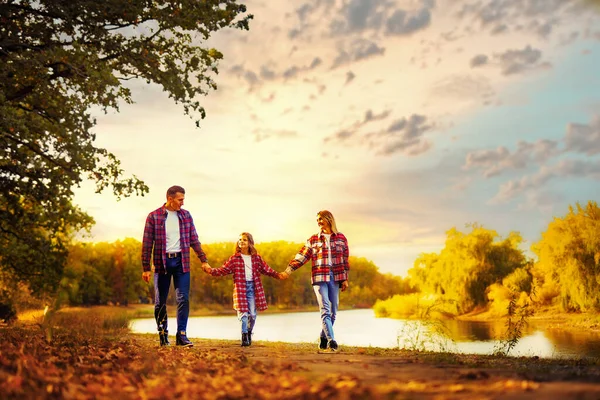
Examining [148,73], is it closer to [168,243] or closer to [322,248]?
[168,243]

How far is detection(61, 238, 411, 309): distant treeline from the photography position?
6931 centimetres

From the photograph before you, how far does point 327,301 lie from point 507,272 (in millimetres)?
31984

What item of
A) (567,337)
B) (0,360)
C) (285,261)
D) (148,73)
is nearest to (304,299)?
(285,261)

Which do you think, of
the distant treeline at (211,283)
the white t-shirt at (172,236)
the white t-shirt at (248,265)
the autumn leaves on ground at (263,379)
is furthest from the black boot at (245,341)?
the distant treeline at (211,283)

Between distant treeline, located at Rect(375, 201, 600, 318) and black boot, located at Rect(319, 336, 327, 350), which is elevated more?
distant treeline, located at Rect(375, 201, 600, 318)

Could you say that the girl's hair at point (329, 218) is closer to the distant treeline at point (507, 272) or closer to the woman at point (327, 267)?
the woman at point (327, 267)

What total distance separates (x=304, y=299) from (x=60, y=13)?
6969 cm

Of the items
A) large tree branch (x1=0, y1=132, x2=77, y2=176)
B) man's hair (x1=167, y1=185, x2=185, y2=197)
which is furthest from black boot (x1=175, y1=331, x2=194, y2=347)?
large tree branch (x1=0, y1=132, x2=77, y2=176)

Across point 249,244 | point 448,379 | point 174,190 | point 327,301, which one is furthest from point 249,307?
point 448,379

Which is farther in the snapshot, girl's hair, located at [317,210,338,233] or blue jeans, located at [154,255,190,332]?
girl's hair, located at [317,210,338,233]

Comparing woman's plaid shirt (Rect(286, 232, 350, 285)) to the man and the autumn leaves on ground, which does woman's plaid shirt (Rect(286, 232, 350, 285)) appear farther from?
the autumn leaves on ground

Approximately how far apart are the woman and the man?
187 centimetres

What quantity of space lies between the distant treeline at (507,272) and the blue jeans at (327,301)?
15.8 meters

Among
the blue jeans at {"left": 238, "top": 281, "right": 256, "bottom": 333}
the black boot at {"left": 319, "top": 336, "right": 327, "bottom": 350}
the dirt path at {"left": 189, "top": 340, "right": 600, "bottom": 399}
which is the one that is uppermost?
the blue jeans at {"left": 238, "top": 281, "right": 256, "bottom": 333}
